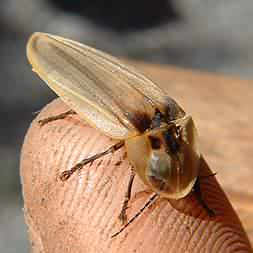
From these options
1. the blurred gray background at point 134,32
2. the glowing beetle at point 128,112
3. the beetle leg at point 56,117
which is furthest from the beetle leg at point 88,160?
the blurred gray background at point 134,32

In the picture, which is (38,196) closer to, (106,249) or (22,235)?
(106,249)

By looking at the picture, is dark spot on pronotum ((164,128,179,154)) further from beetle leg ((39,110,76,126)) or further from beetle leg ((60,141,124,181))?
beetle leg ((39,110,76,126))

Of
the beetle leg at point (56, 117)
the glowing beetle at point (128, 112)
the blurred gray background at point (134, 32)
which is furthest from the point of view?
the blurred gray background at point (134, 32)

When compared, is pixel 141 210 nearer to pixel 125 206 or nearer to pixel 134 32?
pixel 125 206

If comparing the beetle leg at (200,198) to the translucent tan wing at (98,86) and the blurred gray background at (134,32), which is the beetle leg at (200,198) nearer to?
the translucent tan wing at (98,86)

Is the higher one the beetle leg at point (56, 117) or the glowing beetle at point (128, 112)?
the glowing beetle at point (128, 112)

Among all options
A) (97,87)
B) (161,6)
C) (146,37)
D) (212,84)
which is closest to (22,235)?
(212,84)

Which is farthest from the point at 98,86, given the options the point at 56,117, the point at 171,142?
the point at 171,142
